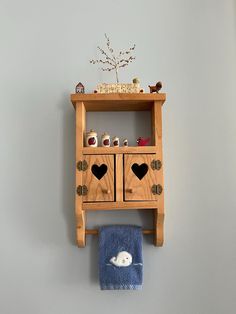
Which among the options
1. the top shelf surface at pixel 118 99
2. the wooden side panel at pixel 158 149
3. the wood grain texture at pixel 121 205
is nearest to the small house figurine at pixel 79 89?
the top shelf surface at pixel 118 99

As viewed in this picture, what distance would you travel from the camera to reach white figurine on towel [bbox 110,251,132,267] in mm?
1249

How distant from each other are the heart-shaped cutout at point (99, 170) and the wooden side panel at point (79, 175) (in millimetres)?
51

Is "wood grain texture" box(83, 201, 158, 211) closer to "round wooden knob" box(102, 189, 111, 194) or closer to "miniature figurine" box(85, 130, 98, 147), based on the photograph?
"round wooden knob" box(102, 189, 111, 194)

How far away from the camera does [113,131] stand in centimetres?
138

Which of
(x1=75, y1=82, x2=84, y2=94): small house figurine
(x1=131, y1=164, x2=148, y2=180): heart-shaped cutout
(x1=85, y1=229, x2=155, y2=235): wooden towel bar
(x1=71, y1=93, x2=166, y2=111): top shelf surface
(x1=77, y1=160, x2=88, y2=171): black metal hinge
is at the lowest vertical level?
(x1=85, y1=229, x2=155, y2=235): wooden towel bar

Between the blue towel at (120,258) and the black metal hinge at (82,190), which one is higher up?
the black metal hinge at (82,190)

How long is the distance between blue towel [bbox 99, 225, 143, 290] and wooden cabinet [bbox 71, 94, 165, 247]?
0.09m

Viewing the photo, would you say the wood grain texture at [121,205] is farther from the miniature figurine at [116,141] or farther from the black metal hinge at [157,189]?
the miniature figurine at [116,141]

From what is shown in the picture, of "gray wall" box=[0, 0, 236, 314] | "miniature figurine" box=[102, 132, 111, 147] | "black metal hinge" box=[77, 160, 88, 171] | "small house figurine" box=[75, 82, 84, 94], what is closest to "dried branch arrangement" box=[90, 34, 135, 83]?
"gray wall" box=[0, 0, 236, 314]

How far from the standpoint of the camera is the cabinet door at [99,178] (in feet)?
4.01
